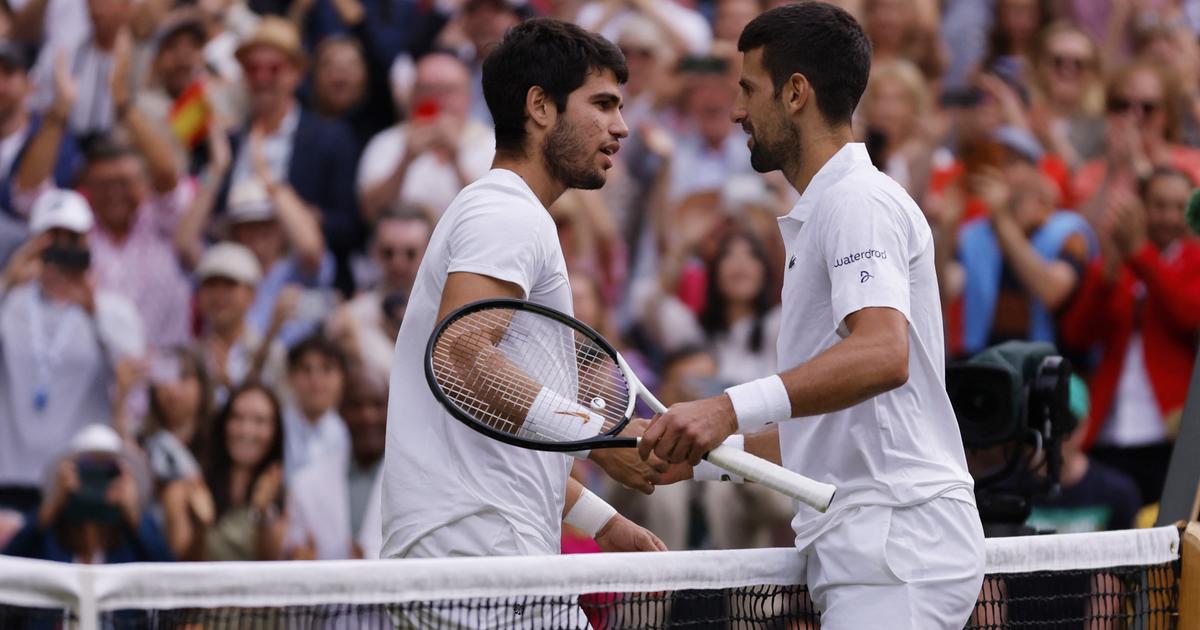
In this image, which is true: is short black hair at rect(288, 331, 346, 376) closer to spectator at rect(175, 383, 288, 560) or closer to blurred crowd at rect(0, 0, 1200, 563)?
blurred crowd at rect(0, 0, 1200, 563)

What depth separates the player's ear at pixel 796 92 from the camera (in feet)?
13.7

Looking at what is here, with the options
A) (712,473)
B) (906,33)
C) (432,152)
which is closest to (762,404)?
(712,473)

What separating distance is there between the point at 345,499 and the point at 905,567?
15.5 ft

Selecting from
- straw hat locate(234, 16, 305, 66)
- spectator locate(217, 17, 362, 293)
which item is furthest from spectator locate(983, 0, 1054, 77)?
straw hat locate(234, 16, 305, 66)

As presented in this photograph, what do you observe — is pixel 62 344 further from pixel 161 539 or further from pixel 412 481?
pixel 412 481

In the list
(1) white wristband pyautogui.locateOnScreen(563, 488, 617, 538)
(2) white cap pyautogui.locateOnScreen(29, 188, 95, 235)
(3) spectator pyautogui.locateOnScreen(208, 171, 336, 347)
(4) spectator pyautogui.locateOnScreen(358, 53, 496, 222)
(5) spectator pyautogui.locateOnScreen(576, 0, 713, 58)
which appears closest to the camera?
(1) white wristband pyautogui.locateOnScreen(563, 488, 617, 538)

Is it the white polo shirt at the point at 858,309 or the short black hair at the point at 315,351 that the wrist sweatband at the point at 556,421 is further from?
the short black hair at the point at 315,351

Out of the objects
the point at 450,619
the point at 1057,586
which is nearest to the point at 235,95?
the point at 1057,586

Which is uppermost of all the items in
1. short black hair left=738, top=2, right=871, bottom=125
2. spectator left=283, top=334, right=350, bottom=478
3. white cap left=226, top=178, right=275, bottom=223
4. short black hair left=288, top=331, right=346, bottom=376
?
white cap left=226, top=178, right=275, bottom=223

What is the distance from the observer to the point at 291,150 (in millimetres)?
9711

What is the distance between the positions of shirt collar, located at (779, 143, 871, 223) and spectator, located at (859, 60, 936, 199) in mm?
5602

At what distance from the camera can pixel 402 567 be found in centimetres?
379

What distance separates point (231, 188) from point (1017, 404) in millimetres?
5323

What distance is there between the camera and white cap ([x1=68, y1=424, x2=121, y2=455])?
8117mm
